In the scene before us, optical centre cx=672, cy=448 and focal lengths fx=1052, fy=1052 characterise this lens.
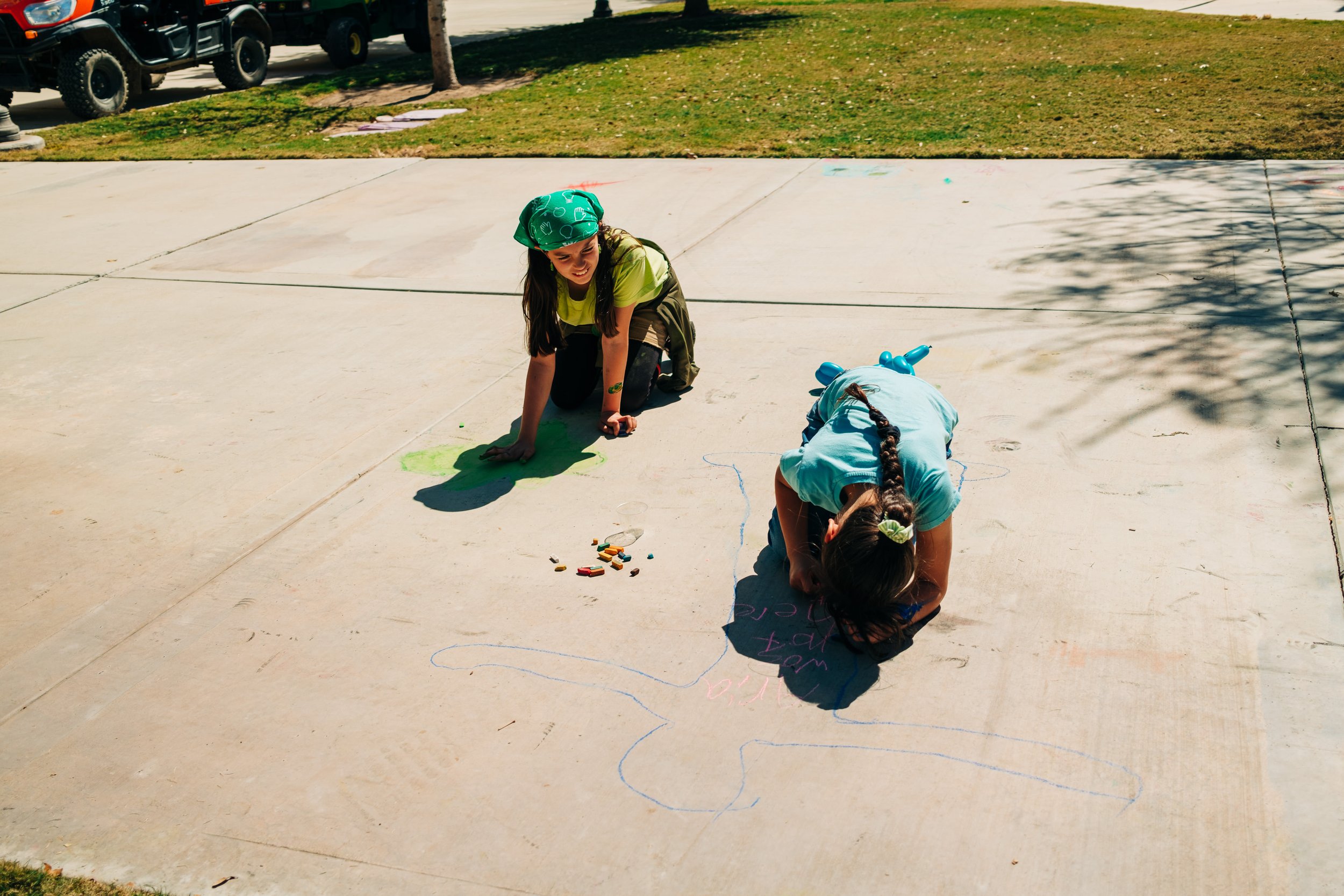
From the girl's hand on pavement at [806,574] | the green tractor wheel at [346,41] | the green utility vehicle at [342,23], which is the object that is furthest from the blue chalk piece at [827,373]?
the green tractor wheel at [346,41]

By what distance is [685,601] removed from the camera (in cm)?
317

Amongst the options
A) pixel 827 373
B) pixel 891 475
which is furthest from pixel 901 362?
pixel 891 475

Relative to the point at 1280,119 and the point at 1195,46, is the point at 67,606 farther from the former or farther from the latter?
the point at 1195,46

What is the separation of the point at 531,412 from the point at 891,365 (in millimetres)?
1424

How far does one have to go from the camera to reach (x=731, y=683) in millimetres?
2805

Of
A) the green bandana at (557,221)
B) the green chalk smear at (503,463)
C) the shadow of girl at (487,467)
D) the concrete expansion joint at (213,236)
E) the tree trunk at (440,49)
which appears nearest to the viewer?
the green bandana at (557,221)

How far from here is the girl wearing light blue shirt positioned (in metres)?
2.52

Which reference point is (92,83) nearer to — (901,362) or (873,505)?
(901,362)

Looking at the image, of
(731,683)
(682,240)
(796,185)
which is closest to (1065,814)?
(731,683)

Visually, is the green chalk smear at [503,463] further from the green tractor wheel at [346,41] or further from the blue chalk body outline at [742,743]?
the green tractor wheel at [346,41]

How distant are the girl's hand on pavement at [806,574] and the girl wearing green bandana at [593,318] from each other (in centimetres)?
134

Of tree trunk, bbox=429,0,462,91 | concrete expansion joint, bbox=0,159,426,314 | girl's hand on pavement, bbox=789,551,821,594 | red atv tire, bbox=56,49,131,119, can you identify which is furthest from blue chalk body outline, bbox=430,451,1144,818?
red atv tire, bbox=56,49,131,119

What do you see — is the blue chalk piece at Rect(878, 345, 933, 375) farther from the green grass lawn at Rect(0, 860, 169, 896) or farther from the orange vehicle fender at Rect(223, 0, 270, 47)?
the orange vehicle fender at Rect(223, 0, 270, 47)

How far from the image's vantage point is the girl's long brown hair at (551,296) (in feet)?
13.1
